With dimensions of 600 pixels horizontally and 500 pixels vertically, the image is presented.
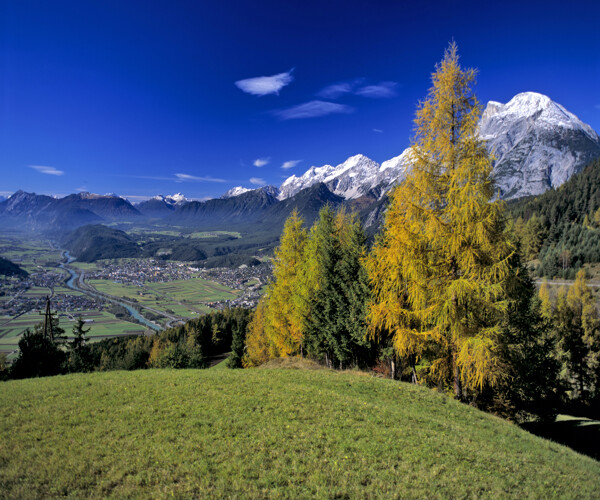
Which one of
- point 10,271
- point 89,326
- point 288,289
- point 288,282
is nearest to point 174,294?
point 89,326

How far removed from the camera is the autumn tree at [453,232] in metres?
11.5

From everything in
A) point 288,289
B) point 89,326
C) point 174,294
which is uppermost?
point 288,289

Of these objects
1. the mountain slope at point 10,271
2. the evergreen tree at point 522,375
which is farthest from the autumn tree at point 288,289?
the mountain slope at point 10,271

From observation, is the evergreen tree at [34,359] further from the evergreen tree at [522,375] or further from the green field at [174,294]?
the green field at [174,294]

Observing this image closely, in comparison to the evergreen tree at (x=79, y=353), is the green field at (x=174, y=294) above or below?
below

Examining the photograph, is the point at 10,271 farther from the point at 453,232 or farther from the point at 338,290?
the point at 453,232

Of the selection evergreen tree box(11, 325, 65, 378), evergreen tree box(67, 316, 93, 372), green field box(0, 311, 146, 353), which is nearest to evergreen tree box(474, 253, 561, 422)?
evergreen tree box(11, 325, 65, 378)

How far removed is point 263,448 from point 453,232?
1062cm

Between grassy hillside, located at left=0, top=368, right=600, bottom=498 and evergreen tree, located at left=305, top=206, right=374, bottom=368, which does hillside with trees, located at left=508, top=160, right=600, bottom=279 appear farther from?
grassy hillside, located at left=0, top=368, right=600, bottom=498

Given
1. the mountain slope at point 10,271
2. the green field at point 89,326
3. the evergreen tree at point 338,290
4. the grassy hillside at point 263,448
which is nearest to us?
the grassy hillside at point 263,448

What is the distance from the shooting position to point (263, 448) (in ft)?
26.0

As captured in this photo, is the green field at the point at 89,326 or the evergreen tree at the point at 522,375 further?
the green field at the point at 89,326

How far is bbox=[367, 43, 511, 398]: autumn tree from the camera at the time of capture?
11.5 meters

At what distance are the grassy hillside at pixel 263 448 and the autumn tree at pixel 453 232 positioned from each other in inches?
128
